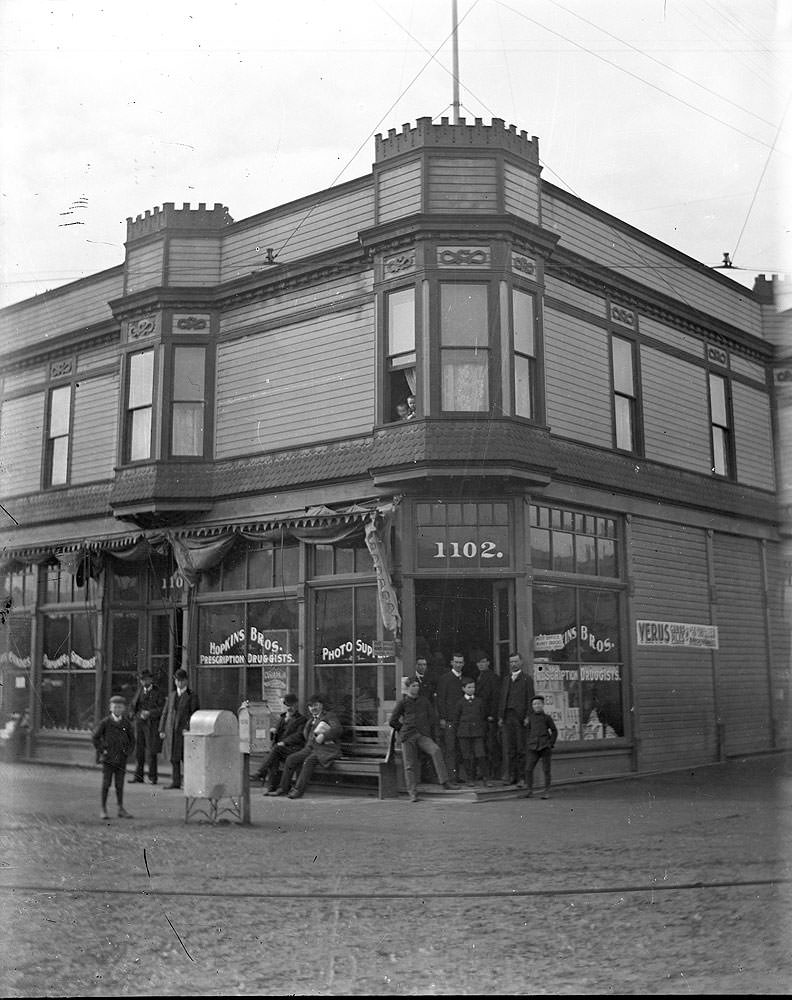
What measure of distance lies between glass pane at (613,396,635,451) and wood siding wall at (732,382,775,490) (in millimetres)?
2341

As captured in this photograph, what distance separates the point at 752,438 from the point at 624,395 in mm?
3032

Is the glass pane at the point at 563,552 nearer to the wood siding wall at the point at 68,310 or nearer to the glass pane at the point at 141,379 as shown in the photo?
the glass pane at the point at 141,379

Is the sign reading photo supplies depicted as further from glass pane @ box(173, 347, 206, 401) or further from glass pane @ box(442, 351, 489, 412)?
glass pane @ box(173, 347, 206, 401)

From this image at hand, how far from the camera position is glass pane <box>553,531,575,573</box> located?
54.3ft

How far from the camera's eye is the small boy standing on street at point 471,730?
589 inches

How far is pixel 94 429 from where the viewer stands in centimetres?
2056

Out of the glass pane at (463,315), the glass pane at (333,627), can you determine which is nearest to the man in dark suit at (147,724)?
the glass pane at (333,627)

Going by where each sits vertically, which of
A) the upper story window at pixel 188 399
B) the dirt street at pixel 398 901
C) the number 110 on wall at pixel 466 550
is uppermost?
the upper story window at pixel 188 399

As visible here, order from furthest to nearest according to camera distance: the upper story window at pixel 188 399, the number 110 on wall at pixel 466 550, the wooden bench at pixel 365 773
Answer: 1. the upper story window at pixel 188 399
2. the number 110 on wall at pixel 466 550
3. the wooden bench at pixel 365 773

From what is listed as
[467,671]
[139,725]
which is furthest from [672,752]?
[139,725]

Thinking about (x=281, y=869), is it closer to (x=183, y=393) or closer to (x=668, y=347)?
(x=183, y=393)

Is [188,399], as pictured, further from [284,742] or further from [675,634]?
[675,634]

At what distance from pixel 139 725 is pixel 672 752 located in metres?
8.89

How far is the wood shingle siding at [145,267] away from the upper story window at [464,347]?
19.7 ft
